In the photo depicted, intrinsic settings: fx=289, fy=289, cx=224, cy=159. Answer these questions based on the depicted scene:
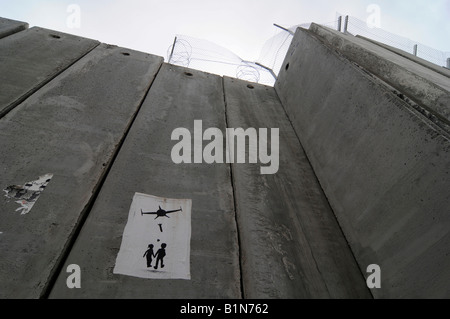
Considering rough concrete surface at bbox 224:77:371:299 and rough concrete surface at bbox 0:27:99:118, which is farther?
rough concrete surface at bbox 0:27:99:118

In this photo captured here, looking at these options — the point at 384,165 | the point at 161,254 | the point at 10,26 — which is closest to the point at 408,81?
the point at 384,165

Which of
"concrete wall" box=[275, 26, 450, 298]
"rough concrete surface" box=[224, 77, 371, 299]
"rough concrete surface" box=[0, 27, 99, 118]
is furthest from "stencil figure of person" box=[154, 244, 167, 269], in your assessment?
"rough concrete surface" box=[0, 27, 99, 118]

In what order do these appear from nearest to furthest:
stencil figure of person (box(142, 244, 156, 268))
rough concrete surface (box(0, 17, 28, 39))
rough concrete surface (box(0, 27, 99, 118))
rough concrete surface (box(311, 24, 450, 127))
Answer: stencil figure of person (box(142, 244, 156, 268)) < rough concrete surface (box(311, 24, 450, 127)) < rough concrete surface (box(0, 27, 99, 118)) < rough concrete surface (box(0, 17, 28, 39))

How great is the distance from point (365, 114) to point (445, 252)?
2.74ft

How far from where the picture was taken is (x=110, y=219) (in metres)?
1.26

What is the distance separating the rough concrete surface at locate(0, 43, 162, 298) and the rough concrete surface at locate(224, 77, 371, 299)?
75 centimetres

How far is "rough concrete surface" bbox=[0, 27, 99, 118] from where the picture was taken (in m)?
1.81

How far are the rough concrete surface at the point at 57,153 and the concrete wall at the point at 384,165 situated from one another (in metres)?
1.26

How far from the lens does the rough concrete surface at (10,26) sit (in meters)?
2.47

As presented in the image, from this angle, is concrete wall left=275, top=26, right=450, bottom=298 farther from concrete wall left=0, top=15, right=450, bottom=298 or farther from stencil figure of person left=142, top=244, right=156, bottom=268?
stencil figure of person left=142, top=244, right=156, bottom=268

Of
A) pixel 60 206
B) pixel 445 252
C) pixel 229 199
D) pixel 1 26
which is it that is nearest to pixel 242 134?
pixel 229 199

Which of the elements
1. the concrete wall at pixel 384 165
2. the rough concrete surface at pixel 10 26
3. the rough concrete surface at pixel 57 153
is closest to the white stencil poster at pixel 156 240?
the rough concrete surface at pixel 57 153

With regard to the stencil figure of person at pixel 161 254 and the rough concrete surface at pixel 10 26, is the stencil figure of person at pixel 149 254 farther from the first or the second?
the rough concrete surface at pixel 10 26

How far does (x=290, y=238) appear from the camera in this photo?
1394 mm
